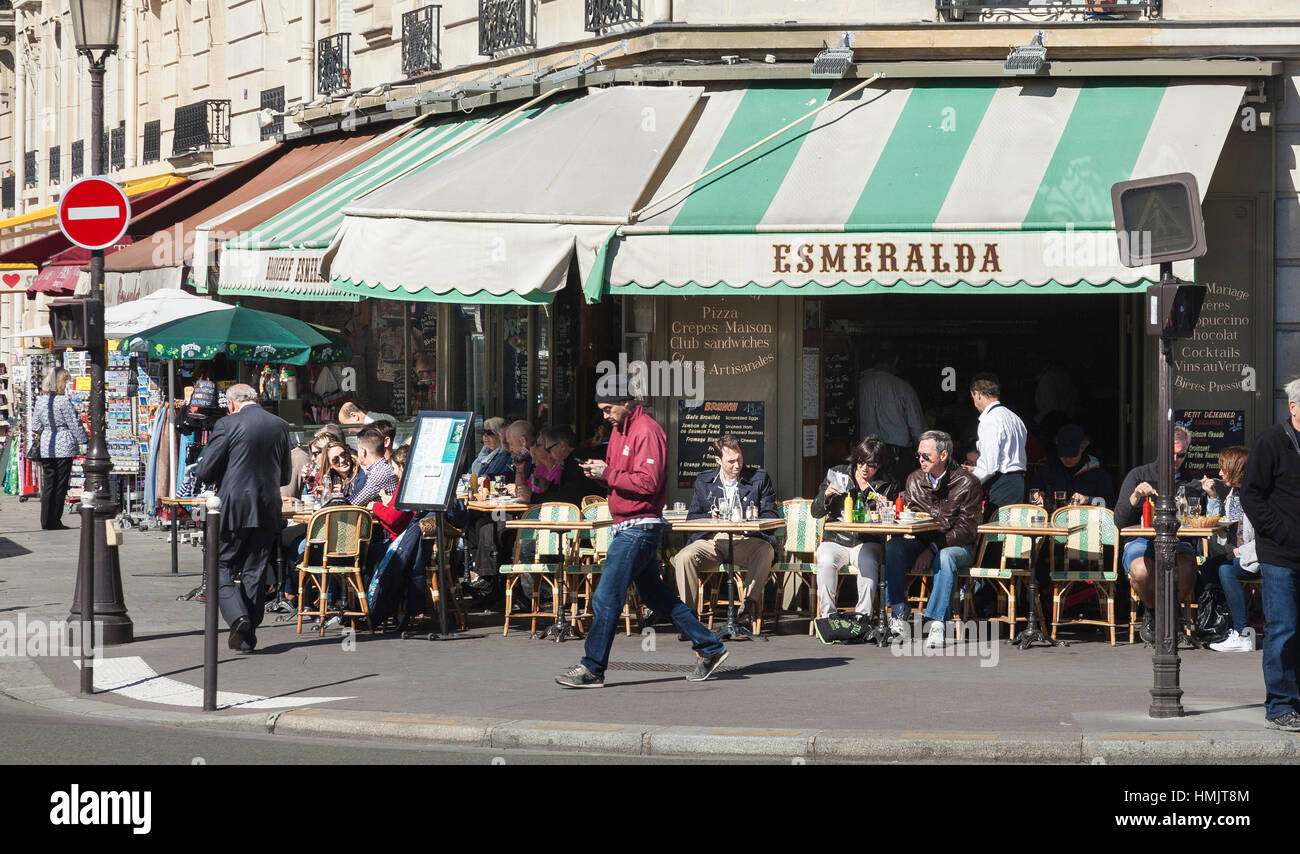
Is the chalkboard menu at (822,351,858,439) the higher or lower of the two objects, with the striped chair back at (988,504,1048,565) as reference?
higher

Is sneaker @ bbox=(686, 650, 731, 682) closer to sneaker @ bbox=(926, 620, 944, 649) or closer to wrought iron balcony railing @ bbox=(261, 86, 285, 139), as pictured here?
sneaker @ bbox=(926, 620, 944, 649)

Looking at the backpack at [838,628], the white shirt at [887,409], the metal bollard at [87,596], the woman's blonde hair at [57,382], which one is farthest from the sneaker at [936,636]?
the woman's blonde hair at [57,382]

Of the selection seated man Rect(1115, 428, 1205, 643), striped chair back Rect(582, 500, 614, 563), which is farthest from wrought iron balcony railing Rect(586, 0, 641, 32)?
seated man Rect(1115, 428, 1205, 643)

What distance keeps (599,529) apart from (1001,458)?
9.70 ft

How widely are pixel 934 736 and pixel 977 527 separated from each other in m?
3.61

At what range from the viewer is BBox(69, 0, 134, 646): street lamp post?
11.0 metres

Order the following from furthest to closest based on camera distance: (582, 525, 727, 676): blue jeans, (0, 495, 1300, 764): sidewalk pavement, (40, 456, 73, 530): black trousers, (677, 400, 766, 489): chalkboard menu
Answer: (40, 456, 73, 530): black trousers < (677, 400, 766, 489): chalkboard menu < (582, 525, 727, 676): blue jeans < (0, 495, 1300, 764): sidewalk pavement

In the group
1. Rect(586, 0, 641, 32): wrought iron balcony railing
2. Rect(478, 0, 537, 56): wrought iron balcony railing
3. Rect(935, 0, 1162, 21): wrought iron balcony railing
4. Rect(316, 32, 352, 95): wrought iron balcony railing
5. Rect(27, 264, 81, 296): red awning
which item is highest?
Rect(316, 32, 352, 95): wrought iron balcony railing

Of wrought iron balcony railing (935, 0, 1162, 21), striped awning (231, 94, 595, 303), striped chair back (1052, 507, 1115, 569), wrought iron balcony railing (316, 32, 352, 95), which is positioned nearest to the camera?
striped chair back (1052, 507, 1115, 569)

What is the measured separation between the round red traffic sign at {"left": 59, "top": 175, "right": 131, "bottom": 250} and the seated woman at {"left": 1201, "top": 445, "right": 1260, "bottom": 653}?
24.6ft

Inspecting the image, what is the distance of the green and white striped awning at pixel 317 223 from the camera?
556 inches

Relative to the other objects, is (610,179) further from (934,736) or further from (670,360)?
(934,736)

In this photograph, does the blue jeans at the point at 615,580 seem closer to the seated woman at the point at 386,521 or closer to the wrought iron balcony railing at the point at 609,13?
the seated woman at the point at 386,521

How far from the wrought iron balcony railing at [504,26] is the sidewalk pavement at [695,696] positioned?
567cm
